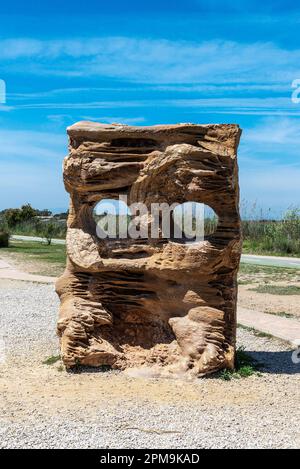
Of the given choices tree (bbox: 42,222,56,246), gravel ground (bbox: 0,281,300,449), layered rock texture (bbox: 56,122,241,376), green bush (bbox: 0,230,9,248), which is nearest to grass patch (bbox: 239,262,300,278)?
gravel ground (bbox: 0,281,300,449)

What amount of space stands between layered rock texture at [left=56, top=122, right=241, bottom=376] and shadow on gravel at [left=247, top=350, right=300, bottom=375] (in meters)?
0.83

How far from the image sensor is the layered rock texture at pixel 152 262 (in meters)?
7.23

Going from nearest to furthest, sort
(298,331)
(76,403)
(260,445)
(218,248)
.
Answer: (260,445) → (76,403) → (218,248) → (298,331)

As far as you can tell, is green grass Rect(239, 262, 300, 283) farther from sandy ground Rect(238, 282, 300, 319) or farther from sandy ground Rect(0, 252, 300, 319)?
sandy ground Rect(238, 282, 300, 319)

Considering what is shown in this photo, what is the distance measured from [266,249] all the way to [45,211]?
41.4 metres

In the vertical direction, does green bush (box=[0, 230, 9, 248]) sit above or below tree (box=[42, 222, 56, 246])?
below

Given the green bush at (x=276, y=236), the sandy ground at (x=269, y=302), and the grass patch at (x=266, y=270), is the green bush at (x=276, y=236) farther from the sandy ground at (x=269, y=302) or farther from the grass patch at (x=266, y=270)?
the sandy ground at (x=269, y=302)

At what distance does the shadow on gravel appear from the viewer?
7.73 metres

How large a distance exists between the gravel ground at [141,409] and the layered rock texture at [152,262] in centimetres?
44

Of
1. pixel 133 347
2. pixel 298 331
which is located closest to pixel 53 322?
pixel 133 347

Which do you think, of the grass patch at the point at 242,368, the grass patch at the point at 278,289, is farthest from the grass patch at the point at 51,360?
the grass patch at the point at 278,289

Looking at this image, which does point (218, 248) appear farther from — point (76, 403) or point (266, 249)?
point (266, 249)

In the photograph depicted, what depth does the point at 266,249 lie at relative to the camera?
1049 inches

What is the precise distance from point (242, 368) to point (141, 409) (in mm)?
1956
